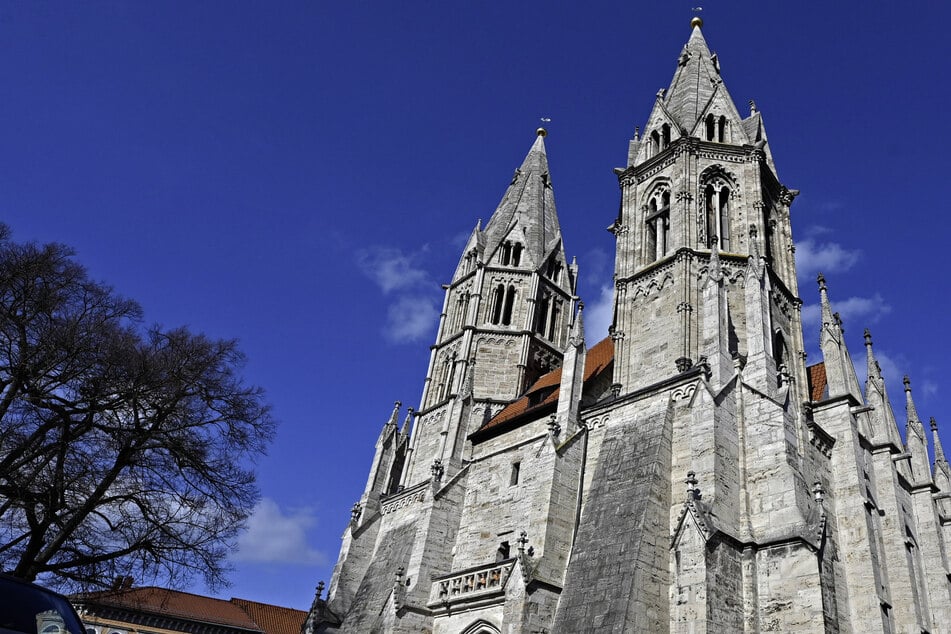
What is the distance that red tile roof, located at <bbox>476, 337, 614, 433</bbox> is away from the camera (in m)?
22.6

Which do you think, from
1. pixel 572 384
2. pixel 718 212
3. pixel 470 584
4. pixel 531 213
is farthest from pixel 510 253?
pixel 470 584

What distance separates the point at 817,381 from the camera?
20359 millimetres

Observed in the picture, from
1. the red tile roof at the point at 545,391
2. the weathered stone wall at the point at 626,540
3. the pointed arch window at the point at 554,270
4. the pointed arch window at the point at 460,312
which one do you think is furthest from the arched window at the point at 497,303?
the weathered stone wall at the point at 626,540

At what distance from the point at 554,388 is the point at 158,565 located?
13846mm

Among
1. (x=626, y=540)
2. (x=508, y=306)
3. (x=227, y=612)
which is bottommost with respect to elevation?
(x=626, y=540)

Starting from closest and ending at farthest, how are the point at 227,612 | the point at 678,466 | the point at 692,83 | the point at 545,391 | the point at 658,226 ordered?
the point at 678,466 < the point at 658,226 < the point at 545,391 < the point at 692,83 < the point at 227,612

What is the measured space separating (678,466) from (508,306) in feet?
51.9

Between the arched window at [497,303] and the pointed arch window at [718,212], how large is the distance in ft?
35.8

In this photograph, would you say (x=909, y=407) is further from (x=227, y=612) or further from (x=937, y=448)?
(x=227, y=612)

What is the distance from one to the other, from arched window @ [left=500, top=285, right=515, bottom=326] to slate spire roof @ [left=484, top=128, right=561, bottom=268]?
1.67m

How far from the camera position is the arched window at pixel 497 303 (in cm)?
3034

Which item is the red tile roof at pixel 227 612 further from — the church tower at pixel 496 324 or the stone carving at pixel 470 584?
the stone carving at pixel 470 584

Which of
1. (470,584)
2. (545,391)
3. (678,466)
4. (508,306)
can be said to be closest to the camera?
(678,466)

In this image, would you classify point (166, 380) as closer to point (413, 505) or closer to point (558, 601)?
point (558, 601)
